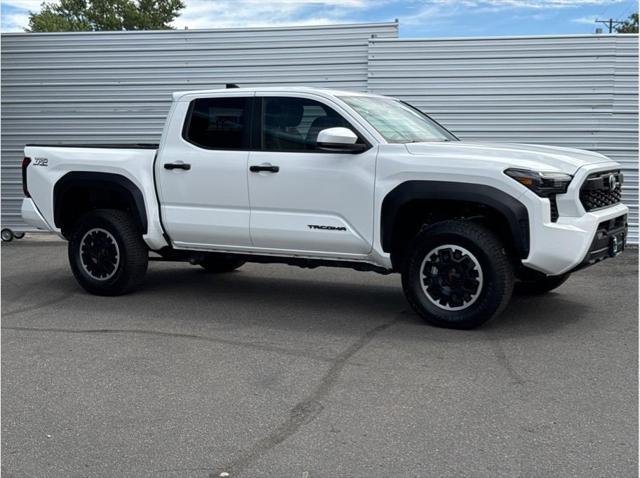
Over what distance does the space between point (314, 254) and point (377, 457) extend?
3.23m

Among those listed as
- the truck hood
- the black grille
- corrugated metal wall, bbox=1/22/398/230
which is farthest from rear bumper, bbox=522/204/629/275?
corrugated metal wall, bbox=1/22/398/230

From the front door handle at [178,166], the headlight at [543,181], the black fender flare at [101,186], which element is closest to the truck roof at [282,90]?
the front door handle at [178,166]

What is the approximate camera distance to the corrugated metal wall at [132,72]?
41.9ft

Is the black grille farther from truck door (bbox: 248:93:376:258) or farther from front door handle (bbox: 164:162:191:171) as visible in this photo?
front door handle (bbox: 164:162:191:171)

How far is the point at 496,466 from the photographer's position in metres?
3.98

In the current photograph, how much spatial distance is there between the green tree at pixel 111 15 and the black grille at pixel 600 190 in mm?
54841

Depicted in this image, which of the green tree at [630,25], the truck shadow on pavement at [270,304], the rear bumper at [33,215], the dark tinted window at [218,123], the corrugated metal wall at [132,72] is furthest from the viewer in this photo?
the green tree at [630,25]

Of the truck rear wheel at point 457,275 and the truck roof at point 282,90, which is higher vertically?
the truck roof at point 282,90

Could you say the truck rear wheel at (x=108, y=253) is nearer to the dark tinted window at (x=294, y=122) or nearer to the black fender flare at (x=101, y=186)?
the black fender flare at (x=101, y=186)

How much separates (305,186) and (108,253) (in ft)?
7.70

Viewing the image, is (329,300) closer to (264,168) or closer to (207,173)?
(264,168)

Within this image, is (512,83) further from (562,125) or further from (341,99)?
(341,99)

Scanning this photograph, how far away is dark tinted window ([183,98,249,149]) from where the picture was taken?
753 cm

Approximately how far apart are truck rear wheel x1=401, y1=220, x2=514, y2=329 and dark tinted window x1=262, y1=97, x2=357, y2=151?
1276 millimetres
